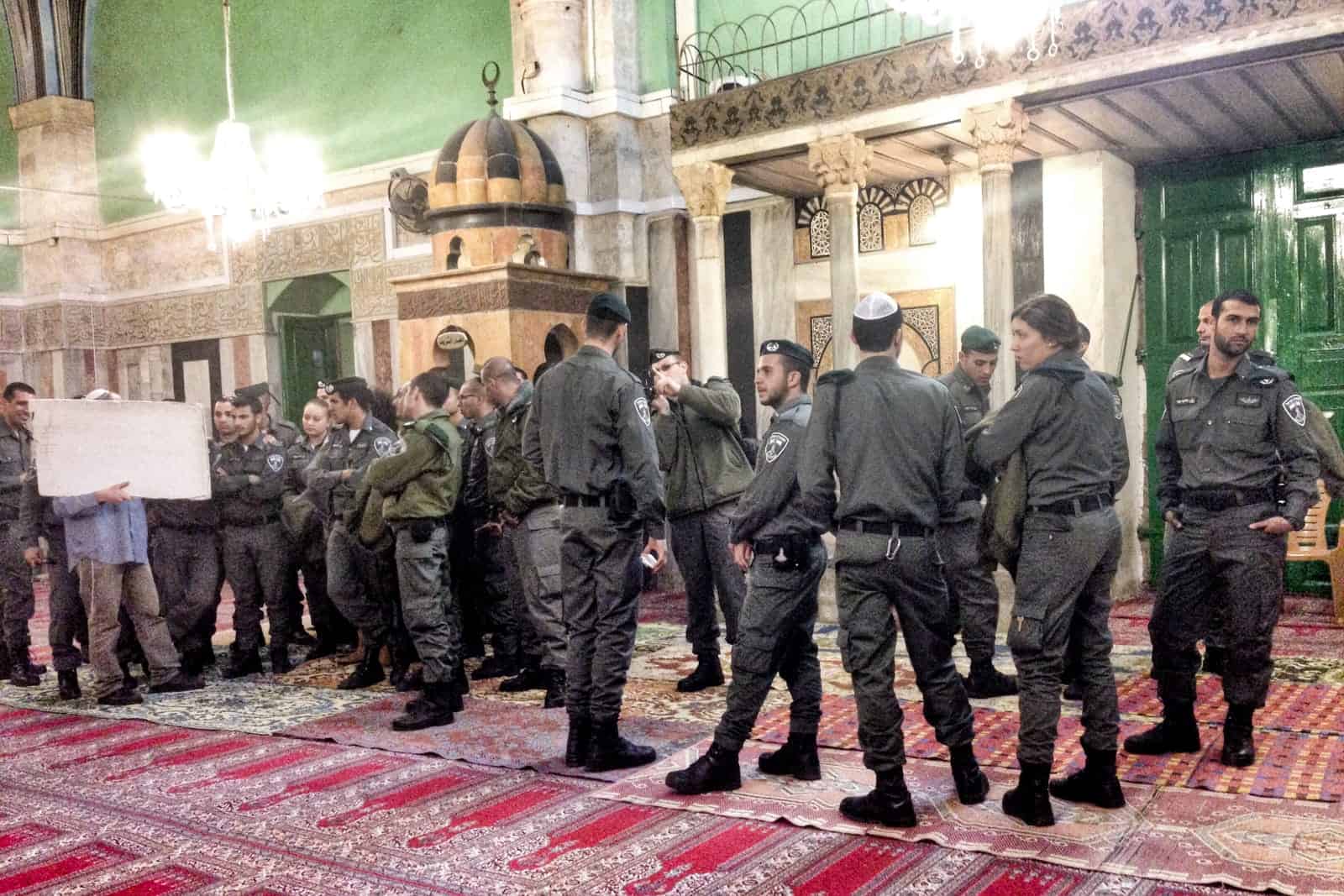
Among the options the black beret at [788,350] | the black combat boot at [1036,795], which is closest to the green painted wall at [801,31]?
the black beret at [788,350]

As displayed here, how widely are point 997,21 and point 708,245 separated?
2538mm

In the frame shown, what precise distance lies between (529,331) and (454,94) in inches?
127

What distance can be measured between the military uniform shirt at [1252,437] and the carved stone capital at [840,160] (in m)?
3.39

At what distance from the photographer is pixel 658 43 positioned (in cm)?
985

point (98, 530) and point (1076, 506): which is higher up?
point (1076, 506)

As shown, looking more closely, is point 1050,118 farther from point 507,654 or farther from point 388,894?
point 388,894

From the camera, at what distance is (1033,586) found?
345cm

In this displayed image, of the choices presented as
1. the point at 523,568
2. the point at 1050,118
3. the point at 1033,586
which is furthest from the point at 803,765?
the point at 1050,118

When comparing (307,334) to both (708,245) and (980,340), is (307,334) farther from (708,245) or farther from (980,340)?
(980,340)

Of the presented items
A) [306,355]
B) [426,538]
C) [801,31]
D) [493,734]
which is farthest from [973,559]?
[306,355]

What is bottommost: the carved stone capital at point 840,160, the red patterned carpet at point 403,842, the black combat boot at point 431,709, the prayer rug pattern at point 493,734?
the prayer rug pattern at point 493,734

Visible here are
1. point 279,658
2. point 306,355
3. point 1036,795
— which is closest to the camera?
point 1036,795

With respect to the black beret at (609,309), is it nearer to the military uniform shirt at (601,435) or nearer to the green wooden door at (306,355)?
the military uniform shirt at (601,435)

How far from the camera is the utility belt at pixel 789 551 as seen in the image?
3.71m
